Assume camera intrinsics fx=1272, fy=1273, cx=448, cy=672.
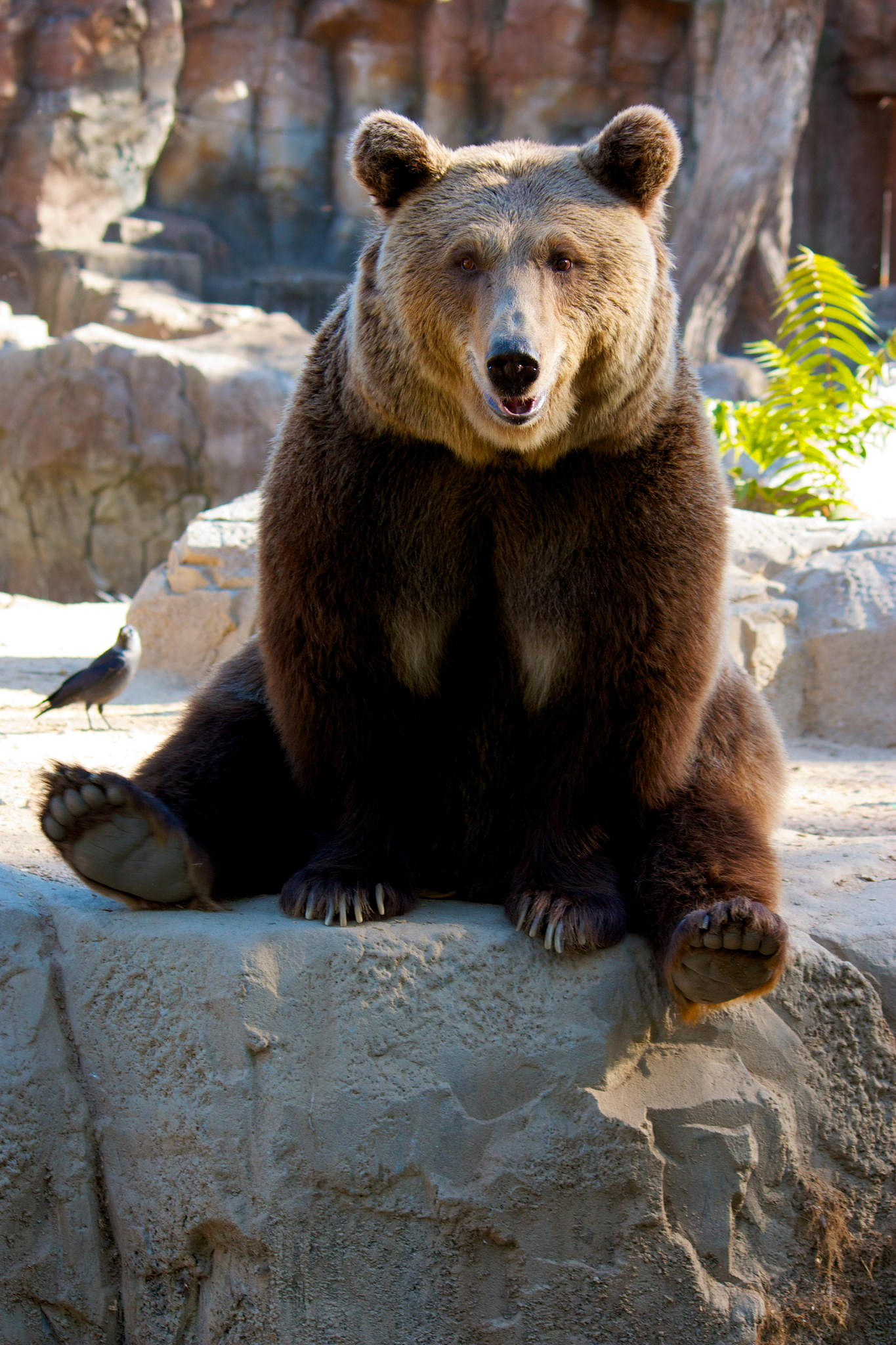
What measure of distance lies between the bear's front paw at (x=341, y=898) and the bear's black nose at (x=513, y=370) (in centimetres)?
110

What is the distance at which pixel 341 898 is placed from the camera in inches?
108

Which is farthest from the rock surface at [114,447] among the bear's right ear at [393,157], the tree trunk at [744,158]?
the bear's right ear at [393,157]

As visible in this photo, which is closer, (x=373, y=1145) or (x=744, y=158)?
(x=373, y=1145)

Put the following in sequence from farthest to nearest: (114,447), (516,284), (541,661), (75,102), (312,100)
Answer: (312,100) < (75,102) < (114,447) < (541,661) < (516,284)

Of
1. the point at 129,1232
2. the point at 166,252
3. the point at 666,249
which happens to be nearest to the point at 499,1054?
the point at 129,1232

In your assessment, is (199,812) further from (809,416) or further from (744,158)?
(744,158)

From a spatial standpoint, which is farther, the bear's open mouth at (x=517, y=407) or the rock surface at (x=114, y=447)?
the rock surface at (x=114, y=447)

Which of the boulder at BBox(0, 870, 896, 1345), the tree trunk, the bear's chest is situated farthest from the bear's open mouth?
the tree trunk

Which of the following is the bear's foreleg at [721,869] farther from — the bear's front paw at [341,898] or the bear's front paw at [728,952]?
the bear's front paw at [341,898]

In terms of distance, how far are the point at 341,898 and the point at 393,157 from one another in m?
1.63

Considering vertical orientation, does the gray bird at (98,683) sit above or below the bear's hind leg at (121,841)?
below

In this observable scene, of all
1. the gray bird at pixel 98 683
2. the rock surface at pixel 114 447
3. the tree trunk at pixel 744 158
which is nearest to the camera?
the gray bird at pixel 98 683

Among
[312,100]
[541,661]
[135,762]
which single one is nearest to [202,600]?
[135,762]

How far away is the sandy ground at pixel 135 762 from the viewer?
11.1ft
